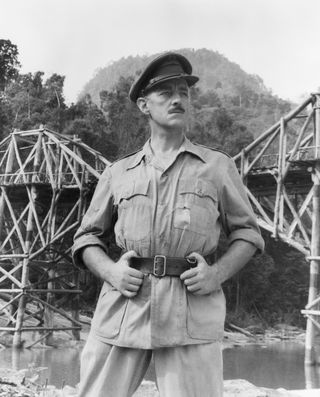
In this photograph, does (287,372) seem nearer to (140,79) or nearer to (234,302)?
(140,79)

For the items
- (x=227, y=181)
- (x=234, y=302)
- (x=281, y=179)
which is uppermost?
(x=281, y=179)

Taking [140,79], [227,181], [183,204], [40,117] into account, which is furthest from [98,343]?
[40,117]

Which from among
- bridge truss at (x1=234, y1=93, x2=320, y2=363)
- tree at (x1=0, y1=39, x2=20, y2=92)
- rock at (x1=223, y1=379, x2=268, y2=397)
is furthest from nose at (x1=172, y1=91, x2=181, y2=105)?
tree at (x1=0, y1=39, x2=20, y2=92)

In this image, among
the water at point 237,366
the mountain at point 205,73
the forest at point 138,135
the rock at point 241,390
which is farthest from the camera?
the mountain at point 205,73

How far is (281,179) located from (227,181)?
12195 mm

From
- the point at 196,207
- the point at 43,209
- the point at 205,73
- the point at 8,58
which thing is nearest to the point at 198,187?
the point at 196,207

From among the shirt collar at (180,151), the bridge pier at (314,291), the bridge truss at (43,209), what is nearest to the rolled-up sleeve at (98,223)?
the shirt collar at (180,151)

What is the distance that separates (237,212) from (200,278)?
1.12 feet

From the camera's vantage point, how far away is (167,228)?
2.27 meters

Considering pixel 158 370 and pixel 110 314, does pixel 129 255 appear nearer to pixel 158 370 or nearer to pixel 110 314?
pixel 110 314

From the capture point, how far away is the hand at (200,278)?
221 cm

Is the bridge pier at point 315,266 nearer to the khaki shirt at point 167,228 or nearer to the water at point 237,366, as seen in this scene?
the water at point 237,366

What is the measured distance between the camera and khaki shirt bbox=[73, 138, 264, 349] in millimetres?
2219

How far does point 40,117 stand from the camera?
102 feet
